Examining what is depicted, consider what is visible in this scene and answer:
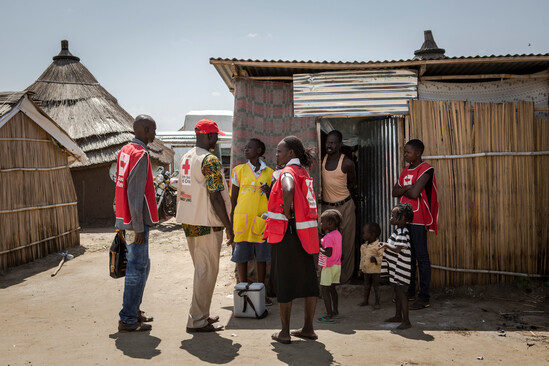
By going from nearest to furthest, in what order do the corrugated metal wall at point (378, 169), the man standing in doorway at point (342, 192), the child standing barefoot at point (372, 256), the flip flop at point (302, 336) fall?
the flip flop at point (302, 336), the child standing barefoot at point (372, 256), the man standing in doorway at point (342, 192), the corrugated metal wall at point (378, 169)

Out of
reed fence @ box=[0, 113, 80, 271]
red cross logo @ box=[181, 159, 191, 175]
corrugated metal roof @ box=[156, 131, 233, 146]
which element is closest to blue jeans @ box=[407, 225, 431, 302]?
red cross logo @ box=[181, 159, 191, 175]

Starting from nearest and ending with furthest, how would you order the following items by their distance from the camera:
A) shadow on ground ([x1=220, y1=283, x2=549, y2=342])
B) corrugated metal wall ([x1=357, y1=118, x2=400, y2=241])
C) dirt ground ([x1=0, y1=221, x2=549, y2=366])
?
dirt ground ([x1=0, y1=221, x2=549, y2=366]) < shadow on ground ([x1=220, y1=283, x2=549, y2=342]) < corrugated metal wall ([x1=357, y1=118, x2=400, y2=241])

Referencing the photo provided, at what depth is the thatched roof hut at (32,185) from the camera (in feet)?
25.1

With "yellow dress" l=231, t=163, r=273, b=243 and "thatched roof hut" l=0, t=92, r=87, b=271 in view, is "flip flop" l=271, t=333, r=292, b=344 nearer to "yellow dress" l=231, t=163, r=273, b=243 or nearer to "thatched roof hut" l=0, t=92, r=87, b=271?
"yellow dress" l=231, t=163, r=273, b=243

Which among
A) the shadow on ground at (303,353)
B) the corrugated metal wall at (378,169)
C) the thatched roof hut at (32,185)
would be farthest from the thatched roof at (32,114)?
the shadow on ground at (303,353)

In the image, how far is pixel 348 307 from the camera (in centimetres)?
526

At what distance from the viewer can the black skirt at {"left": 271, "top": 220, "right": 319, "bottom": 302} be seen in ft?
12.8

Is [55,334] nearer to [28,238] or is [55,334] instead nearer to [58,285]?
[58,285]

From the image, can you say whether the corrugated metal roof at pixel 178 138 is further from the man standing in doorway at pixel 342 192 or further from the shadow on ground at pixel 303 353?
the shadow on ground at pixel 303 353

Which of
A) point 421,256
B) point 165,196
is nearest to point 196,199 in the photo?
point 421,256

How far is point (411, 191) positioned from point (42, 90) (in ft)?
43.9

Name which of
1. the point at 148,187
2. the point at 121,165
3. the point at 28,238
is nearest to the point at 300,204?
the point at 148,187

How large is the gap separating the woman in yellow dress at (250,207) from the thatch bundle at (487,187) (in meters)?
2.08

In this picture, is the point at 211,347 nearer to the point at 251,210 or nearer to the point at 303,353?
the point at 303,353
